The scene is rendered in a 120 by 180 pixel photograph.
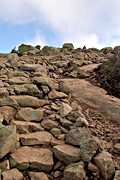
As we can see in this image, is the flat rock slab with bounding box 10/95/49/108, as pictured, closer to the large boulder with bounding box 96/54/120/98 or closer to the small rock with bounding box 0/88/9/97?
the small rock with bounding box 0/88/9/97

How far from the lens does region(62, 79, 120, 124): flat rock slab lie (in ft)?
24.1

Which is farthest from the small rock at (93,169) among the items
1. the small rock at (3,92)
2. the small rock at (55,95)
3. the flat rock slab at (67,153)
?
the small rock at (3,92)

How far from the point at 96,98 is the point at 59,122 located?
59.7 inches

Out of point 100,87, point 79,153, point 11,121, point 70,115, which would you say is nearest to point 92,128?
point 70,115

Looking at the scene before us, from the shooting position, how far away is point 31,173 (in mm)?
5461

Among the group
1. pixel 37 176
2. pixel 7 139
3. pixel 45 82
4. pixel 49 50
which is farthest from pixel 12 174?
pixel 49 50

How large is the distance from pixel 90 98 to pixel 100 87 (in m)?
0.92

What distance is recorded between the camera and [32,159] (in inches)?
→ 225

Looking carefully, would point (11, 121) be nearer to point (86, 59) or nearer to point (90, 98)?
point (90, 98)

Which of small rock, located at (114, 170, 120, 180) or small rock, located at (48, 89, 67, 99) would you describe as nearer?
small rock, located at (114, 170, 120, 180)

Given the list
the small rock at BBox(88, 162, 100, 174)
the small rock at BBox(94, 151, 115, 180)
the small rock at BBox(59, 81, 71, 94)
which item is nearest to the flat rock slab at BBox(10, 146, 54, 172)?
the small rock at BBox(88, 162, 100, 174)

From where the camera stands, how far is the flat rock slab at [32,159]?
18.3 ft

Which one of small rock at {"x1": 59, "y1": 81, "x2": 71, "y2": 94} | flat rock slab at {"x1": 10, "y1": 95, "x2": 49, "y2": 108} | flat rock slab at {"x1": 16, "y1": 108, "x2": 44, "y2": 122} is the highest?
small rock at {"x1": 59, "y1": 81, "x2": 71, "y2": 94}

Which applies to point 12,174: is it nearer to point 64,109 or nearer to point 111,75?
point 64,109
